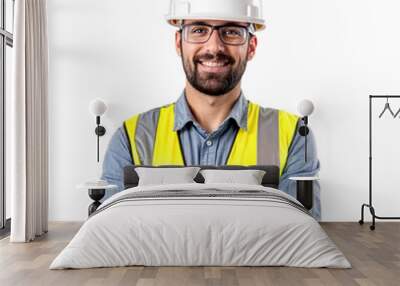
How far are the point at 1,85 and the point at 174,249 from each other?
10.1ft

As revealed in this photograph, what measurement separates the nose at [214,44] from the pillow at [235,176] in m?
1.31

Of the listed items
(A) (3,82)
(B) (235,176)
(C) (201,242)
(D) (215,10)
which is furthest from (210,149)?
(D) (215,10)

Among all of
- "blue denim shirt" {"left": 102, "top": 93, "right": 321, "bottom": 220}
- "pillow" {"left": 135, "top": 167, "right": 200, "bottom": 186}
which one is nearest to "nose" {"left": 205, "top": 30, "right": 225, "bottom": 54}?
"blue denim shirt" {"left": 102, "top": 93, "right": 321, "bottom": 220}

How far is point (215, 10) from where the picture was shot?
2840 mm

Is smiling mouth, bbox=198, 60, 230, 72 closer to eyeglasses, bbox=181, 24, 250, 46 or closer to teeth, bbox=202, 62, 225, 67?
teeth, bbox=202, 62, 225, 67

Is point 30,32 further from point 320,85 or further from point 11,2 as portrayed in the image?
point 320,85

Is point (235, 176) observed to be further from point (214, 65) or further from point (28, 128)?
point (28, 128)

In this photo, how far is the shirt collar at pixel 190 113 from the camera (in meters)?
7.11

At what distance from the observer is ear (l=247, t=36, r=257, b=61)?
7180 mm

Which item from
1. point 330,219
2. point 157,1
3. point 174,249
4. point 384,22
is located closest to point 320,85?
point 384,22

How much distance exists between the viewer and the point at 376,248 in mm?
5621

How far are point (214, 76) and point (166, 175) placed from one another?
49.1 inches

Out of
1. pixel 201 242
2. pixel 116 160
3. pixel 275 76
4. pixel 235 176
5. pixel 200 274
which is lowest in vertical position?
pixel 200 274

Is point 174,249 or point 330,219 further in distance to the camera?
point 330,219
